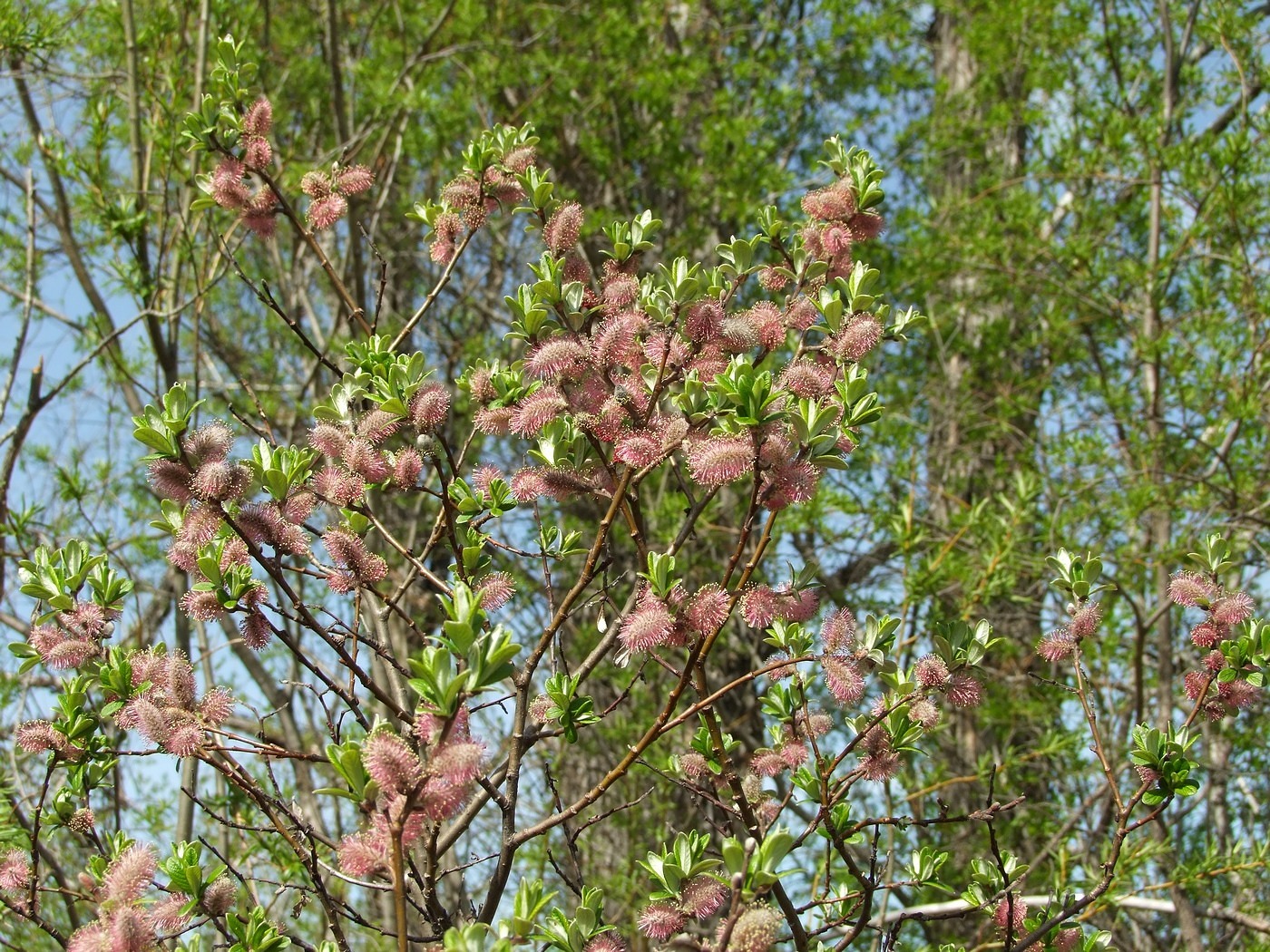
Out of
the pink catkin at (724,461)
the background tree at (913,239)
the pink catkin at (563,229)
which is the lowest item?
the pink catkin at (724,461)

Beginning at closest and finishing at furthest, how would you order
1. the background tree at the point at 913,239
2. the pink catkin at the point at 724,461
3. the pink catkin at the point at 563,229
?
the pink catkin at the point at 724,461 < the pink catkin at the point at 563,229 < the background tree at the point at 913,239

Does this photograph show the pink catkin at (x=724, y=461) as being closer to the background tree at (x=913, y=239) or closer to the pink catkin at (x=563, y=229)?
the pink catkin at (x=563, y=229)

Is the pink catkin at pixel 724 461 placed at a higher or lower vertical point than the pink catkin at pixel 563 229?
lower

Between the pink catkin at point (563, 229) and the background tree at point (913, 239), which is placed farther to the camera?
the background tree at point (913, 239)

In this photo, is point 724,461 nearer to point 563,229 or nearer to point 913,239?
point 563,229

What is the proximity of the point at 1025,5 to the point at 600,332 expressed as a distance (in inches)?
254

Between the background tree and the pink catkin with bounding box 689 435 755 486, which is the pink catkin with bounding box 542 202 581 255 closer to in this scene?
Answer: the pink catkin with bounding box 689 435 755 486

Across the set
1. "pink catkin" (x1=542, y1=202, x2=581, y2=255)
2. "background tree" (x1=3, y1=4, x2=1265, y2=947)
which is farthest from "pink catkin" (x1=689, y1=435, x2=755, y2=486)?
"background tree" (x1=3, y1=4, x2=1265, y2=947)

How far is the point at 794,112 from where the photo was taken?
23.9ft

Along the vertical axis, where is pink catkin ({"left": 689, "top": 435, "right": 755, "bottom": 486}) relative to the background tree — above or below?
below

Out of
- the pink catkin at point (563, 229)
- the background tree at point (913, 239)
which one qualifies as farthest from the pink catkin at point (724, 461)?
the background tree at point (913, 239)

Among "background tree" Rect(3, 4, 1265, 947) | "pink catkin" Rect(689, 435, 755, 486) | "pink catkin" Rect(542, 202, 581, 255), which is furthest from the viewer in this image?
"background tree" Rect(3, 4, 1265, 947)

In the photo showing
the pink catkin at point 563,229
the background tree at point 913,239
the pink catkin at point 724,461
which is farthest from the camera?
the background tree at point 913,239

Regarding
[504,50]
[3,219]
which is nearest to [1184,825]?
[504,50]
